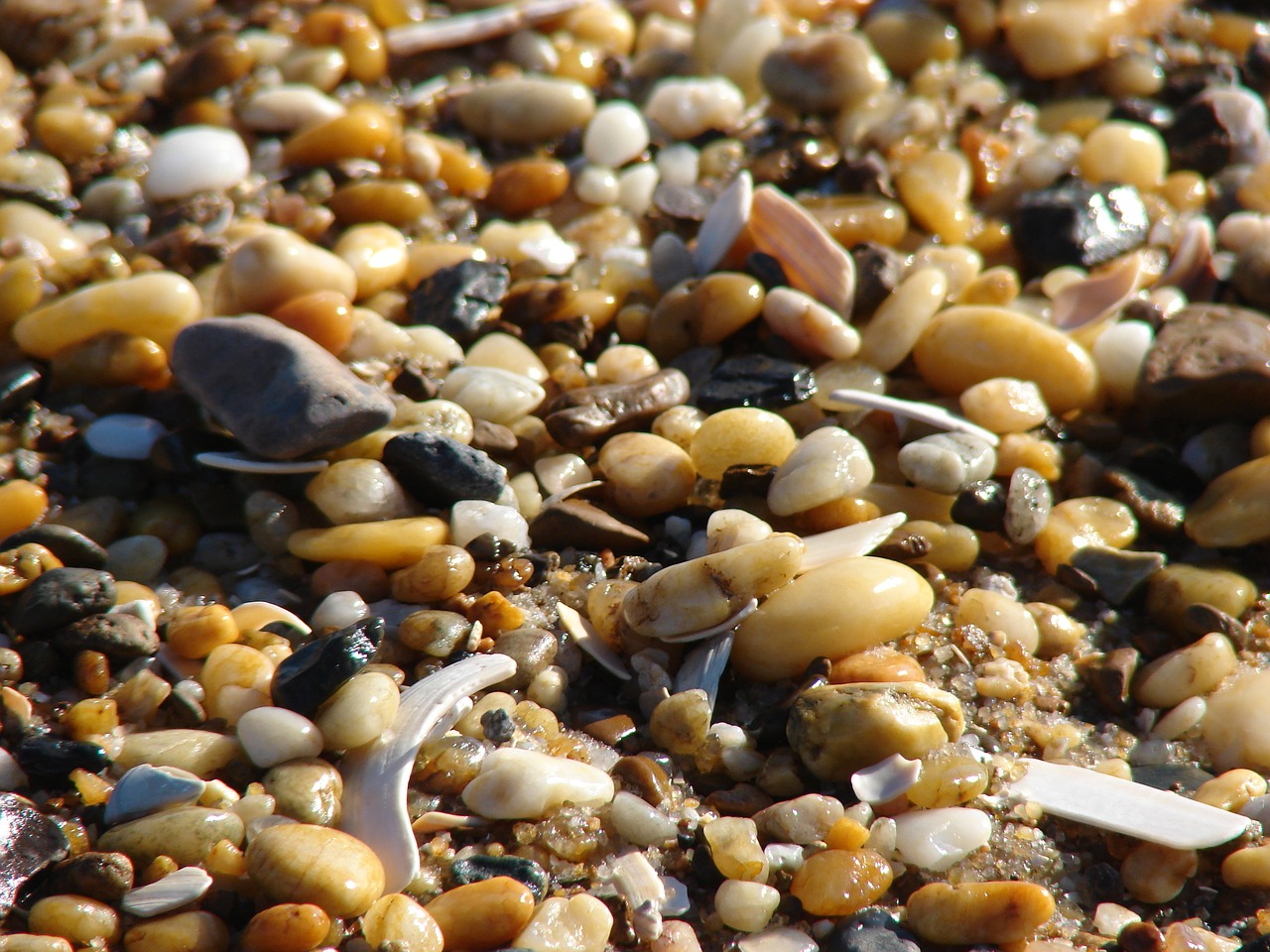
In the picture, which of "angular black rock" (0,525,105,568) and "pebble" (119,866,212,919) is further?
"angular black rock" (0,525,105,568)

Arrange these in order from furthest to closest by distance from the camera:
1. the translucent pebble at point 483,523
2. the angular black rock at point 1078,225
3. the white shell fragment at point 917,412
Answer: the angular black rock at point 1078,225, the white shell fragment at point 917,412, the translucent pebble at point 483,523

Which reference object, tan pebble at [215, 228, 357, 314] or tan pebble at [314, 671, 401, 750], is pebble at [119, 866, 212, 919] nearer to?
tan pebble at [314, 671, 401, 750]

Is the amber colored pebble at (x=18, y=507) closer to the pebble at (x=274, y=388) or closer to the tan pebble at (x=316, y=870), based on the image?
the pebble at (x=274, y=388)

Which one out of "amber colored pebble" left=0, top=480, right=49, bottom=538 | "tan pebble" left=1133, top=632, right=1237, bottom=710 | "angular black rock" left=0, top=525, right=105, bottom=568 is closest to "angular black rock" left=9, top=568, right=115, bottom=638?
"angular black rock" left=0, top=525, right=105, bottom=568

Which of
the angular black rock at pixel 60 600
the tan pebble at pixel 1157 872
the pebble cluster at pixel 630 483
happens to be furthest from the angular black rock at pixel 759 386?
the angular black rock at pixel 60 600

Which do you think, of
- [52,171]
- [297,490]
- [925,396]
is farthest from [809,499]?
[52,171]

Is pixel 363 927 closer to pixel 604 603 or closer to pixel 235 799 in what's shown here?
pixel 235 799
